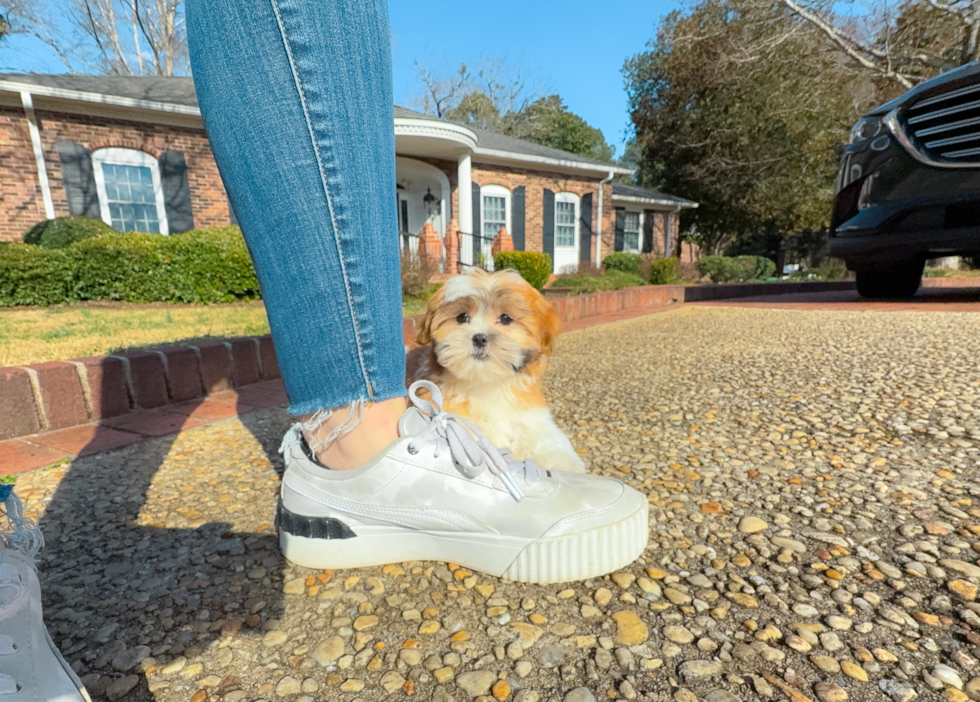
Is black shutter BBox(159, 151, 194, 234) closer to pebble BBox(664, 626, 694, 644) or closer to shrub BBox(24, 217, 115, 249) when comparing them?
shrub BBox(24, 217, 115, 249)

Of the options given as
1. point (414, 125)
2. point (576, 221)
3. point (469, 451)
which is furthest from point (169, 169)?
point (469, 451)

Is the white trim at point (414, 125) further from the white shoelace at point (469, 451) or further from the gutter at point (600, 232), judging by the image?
the white shoelace at point (469, 451)

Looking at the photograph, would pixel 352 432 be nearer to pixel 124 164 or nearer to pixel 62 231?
pixel 62 231

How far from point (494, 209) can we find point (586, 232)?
410 cm

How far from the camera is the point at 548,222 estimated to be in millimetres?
17297

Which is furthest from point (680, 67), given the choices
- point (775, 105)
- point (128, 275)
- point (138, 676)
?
point (138, 676)

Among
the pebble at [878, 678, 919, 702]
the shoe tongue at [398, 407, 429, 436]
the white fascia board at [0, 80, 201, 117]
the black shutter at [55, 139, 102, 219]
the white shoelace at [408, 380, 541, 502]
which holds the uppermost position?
the white fascia board at [0, 80, 201, 117]

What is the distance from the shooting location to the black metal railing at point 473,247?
14.5 m

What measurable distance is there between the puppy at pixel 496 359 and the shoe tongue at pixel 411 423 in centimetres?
70

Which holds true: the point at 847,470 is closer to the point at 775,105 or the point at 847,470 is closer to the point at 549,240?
the point at 549,240

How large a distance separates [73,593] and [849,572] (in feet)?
5.99

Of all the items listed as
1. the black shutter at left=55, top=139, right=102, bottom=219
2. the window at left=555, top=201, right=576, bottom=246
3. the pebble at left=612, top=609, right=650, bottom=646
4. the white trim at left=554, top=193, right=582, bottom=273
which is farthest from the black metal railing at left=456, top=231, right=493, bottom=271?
the pebble at left=612, top=609, right=650, bottom=646

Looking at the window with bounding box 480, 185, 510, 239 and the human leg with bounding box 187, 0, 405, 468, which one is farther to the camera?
the window with bounding box 480, 185, 510, 239

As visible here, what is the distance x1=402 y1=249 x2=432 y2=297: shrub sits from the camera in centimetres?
825
